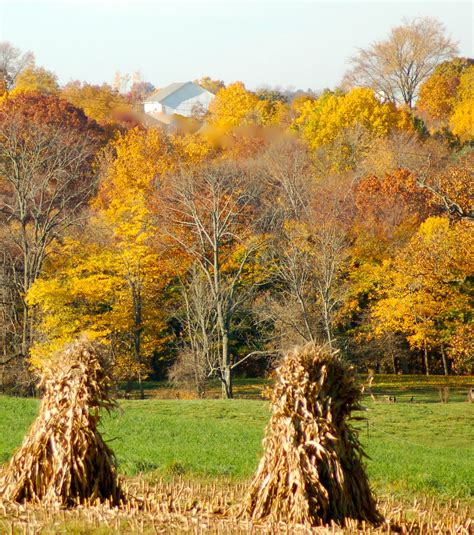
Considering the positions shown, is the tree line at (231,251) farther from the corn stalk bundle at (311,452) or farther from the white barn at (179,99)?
the white barn at (179,99)

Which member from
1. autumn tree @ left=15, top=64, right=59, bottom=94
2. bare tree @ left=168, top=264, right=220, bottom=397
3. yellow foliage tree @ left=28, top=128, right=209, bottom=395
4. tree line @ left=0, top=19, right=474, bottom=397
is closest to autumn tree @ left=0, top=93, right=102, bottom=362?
tree line @ left=0, top=19, right=474, bottom=397

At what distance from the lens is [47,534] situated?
6.79 meters

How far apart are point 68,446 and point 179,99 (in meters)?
135

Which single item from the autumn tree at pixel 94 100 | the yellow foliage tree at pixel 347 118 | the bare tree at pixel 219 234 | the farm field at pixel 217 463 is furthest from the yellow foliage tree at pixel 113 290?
the autumn tree at pixel 94 100

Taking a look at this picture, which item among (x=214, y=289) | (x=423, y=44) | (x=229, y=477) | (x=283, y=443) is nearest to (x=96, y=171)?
(x=214, y=289)

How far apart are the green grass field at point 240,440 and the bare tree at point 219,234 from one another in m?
14.2

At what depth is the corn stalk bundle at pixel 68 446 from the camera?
829cm

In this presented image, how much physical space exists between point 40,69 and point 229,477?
99536mm

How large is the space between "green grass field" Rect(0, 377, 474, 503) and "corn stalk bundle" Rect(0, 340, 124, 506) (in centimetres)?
38

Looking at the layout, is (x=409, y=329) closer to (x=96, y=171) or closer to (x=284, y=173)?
(x=284, y=173)

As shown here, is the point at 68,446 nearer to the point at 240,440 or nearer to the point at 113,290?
the point at 240,440

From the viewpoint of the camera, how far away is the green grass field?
13.8 meters

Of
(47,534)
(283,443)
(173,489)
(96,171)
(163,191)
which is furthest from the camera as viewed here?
(96,171)

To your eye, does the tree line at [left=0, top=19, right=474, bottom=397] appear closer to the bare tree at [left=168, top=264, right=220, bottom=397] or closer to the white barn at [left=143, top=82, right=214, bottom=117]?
the bare tree at [left=168, top=264, right=220, bottom=397]
